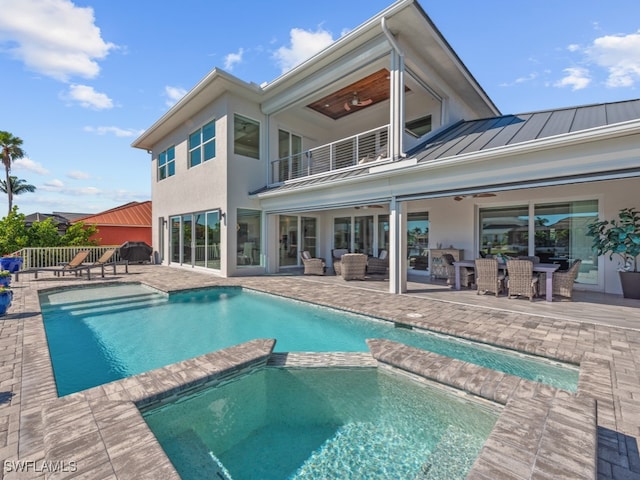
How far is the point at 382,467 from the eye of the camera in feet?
8.64

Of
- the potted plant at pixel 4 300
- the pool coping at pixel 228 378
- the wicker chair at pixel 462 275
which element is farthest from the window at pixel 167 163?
the pool coping at pixel 228 378

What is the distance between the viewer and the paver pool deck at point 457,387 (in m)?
2.10

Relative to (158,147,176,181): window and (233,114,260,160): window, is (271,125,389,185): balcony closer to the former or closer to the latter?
(233,114,260,160): window

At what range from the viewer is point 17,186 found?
31219 millimetres

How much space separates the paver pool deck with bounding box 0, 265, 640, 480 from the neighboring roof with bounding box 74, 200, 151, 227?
18.7 meters

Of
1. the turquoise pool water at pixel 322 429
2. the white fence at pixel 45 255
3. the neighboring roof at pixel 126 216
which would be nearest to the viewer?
the turquoise pool water at pixel 322 429

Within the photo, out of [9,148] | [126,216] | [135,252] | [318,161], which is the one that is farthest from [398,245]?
[9,148]

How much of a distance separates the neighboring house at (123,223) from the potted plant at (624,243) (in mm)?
25577

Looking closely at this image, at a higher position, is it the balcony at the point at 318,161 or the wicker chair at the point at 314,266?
the balcony at the point at 318,161

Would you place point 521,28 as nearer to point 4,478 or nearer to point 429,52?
point 429,52

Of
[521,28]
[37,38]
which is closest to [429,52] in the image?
[521,28]

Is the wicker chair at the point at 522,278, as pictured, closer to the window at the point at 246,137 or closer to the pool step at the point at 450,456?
the pool step at the point at 450,456

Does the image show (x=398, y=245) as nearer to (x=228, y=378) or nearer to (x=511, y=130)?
(x=511, y=130)

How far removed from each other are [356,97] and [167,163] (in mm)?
11043
